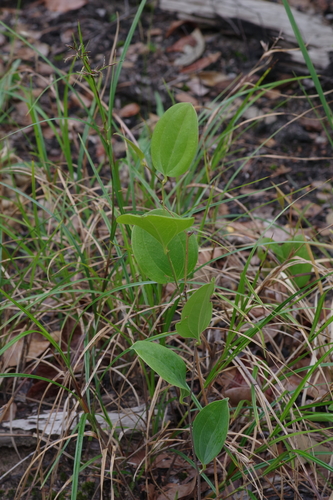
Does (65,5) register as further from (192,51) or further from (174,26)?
(192,51)

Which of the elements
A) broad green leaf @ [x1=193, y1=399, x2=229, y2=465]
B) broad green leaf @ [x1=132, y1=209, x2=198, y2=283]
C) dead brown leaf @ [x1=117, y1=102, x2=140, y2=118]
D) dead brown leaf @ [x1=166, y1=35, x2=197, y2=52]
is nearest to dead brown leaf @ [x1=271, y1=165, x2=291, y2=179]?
dead brown leaf @ [x1=117, y1=102, x2=140, y2=118]

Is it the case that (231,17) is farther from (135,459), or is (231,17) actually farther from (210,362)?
(135,459)

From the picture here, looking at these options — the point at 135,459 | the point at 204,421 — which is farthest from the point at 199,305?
the point at 135,459

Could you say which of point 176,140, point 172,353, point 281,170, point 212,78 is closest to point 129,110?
point 212,78

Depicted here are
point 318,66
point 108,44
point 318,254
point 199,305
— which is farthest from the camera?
point 108,44

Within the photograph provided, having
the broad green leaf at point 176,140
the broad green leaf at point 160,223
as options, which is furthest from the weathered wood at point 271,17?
the broad green leaf at point 160,223

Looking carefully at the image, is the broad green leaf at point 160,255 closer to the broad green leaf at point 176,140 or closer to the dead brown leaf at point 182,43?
the broad green leaf at point 176,140

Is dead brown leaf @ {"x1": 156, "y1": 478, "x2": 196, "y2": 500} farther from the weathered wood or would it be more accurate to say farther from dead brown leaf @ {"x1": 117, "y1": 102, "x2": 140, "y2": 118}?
the weathered wood
